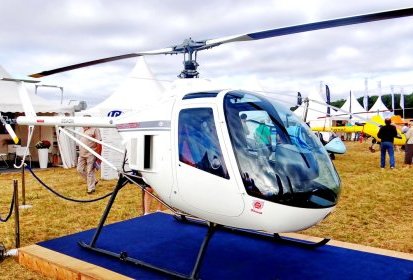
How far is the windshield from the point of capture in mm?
3732

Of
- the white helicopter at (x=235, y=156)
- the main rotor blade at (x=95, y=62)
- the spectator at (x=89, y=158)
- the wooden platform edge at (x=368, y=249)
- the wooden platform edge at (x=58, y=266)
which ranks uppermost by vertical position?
the main rotor blade at (x=95, y=62)

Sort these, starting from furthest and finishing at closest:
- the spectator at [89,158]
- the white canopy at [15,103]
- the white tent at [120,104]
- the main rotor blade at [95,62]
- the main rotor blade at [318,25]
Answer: the white canopy at [15,103]
the white tent at [120,104]
the spectator at [89,158]
the main rotor blade at [95,62]
the main rotor blade at [318,25]

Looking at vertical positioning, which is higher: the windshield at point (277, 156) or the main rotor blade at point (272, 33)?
the main rotor blade at point (272, 33)

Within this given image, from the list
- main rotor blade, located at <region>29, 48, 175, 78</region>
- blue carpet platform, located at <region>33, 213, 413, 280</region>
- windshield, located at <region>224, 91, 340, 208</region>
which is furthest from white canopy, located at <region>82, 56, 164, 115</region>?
windshield, located at <region>224, 91, 340, 208</region>

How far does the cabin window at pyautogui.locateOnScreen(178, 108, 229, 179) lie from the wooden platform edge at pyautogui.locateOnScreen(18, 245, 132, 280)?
1450 mm

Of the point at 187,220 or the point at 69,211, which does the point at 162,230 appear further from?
the point at 69,211

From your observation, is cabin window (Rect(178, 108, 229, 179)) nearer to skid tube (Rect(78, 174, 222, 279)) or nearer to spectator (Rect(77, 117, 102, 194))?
skid tube (Rect(78, 174, 222, 279))

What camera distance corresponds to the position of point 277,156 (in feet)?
12.5

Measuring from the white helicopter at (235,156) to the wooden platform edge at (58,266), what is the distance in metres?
0.43

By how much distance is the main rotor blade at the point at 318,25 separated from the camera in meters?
3.27

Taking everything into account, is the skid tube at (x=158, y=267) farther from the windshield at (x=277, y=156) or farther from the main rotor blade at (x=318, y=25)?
the main rotor blade at (x=318, y=25)

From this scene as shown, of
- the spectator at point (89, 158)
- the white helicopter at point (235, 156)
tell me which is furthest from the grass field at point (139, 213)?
the white helicopter at point (235, 156)

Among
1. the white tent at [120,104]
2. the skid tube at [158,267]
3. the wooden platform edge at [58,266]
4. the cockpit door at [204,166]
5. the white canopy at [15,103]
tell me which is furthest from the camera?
the white canopy at [15,103]

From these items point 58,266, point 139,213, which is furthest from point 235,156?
point 139,213
